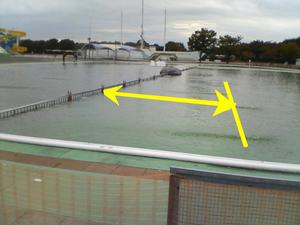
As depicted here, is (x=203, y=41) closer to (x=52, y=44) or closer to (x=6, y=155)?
(x=52, y=44)

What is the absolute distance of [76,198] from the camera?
7.07 ft

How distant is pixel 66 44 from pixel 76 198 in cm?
8894

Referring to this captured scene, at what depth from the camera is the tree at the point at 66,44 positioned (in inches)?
3388

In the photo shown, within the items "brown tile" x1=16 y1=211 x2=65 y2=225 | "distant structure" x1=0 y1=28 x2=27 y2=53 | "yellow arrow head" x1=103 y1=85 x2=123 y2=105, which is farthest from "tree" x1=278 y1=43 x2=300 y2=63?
"brown tile" x1=16 y1=211 x2=65 y2=225

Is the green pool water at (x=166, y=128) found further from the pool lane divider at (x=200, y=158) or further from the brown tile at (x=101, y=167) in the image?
the pool lane divider at (x=200, y=158)

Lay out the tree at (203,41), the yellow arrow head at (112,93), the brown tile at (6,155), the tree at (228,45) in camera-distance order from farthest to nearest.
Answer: the tree at (203,41) < the tree at (228,45) < the yellow arrow head at (112,93) < the brown tile at (6,155)

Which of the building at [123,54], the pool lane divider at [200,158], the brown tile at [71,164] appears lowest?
the brown tile at [71,164]

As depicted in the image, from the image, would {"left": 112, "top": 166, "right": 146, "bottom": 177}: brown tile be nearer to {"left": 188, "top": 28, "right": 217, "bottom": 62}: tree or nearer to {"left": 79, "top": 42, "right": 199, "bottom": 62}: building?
{"left": 79, "top": 42, "right": 199, "bottom": 62}: building

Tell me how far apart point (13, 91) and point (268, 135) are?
10.9 m

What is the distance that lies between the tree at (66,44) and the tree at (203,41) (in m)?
31.3

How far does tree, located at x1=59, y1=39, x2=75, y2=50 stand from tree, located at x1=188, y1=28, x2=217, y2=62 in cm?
3131

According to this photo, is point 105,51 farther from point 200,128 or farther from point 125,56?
point 200,128

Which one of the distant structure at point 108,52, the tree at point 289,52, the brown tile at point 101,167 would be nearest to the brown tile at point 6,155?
the brown tile at point 101,167

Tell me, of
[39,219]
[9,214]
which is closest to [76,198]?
[39,219]
